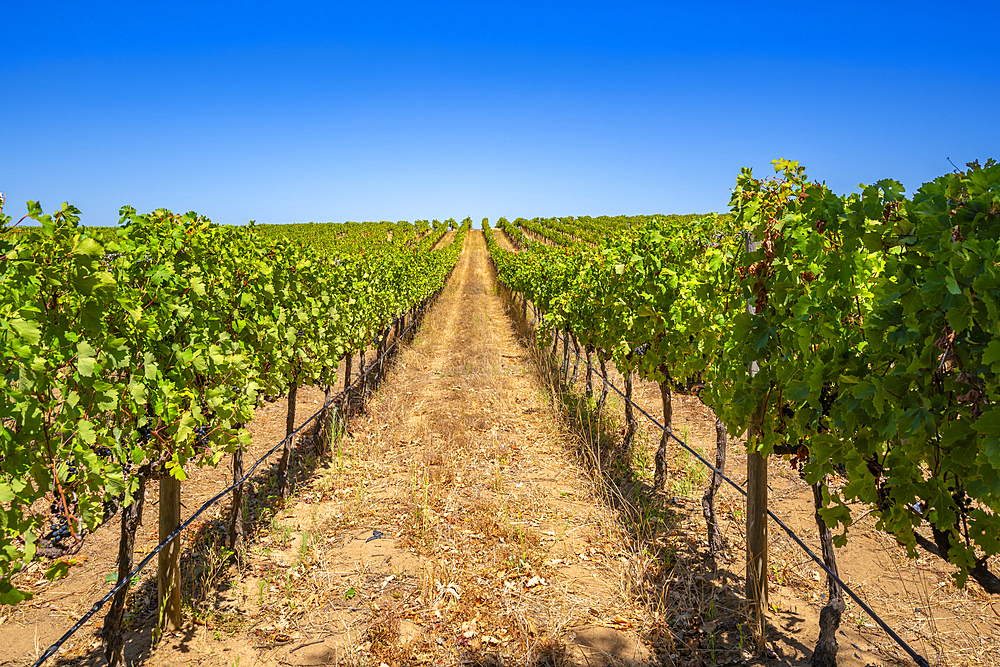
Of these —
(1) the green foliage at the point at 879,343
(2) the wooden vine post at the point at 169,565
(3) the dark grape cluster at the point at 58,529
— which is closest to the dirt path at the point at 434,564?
(2) the wooden vine post at the point at 169,565

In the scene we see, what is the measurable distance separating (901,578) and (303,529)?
5729 millimetres

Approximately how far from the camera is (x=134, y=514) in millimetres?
3887

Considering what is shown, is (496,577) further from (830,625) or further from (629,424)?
(629,424)

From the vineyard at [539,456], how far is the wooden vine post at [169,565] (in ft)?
0.05

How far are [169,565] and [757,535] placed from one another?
463 cm

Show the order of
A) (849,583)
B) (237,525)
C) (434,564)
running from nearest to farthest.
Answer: (849,583), (434,564), (237,525)

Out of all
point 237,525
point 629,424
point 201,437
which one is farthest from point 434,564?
point 629,424

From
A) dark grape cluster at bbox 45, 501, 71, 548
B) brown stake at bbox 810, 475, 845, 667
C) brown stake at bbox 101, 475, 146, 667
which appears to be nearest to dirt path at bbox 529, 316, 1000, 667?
brown stake at bbox 810, 475, 845, 667

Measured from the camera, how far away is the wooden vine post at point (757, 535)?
13.4ft

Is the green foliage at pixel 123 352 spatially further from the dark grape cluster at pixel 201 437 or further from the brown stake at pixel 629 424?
the brown stake at pixel 629 424

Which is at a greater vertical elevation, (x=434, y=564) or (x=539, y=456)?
(x=539, y=456)

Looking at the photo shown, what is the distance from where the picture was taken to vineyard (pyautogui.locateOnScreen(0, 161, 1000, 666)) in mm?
2330

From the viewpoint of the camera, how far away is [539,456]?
24.7 ft

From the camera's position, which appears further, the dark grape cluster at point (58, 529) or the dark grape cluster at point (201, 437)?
the dark grape cluster at point (201, 437)
